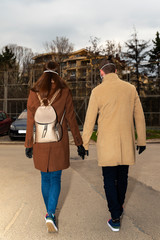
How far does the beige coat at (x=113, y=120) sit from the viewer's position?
330 cm

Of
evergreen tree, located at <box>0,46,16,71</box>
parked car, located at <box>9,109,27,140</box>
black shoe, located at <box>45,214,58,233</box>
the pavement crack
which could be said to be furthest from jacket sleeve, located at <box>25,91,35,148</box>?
evergreen tree, located at <box>0,46,16,71</box>

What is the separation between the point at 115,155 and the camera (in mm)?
3311

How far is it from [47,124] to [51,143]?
210 millimetres

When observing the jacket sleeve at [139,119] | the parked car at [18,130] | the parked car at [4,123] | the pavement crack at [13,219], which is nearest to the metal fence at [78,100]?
the parked car at [4,123]

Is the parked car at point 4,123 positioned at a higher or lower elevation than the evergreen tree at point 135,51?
lower

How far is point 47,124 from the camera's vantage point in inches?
128

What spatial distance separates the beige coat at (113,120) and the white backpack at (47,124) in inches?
15.0

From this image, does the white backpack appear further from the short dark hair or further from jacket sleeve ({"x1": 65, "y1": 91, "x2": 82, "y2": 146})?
the short dark hair

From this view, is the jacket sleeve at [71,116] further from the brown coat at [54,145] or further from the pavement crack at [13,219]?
the pavement crack at [13,219]

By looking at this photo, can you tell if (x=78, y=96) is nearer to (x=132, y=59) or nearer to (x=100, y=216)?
(x=132, y=59)

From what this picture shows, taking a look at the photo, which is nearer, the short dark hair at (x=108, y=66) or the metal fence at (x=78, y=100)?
the short dark hair at (x=108, y=66)

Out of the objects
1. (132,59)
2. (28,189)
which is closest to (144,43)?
(132,59)

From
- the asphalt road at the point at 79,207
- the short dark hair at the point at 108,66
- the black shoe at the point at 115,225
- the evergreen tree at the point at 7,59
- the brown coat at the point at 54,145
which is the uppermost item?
the evergreen tree at the point at 7,59

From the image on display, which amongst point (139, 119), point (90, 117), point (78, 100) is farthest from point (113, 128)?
point (78, 100)
